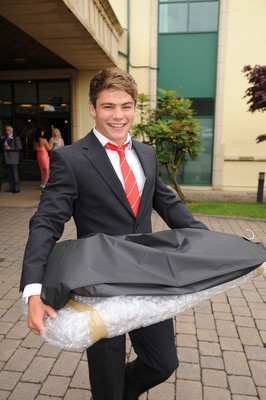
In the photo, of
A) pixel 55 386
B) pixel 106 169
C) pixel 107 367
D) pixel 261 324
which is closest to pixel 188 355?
pixel 261 324

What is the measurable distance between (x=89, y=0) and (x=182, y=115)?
335cm

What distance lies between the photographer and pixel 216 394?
2.53 m

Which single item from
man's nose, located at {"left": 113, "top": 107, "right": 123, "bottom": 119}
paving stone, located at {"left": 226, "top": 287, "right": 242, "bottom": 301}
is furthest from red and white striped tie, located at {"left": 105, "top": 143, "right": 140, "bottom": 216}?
paving stone, located at {"left": 226, "top": 287, "right": 242, "bottom": 301}

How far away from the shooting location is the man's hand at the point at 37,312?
1398 mm

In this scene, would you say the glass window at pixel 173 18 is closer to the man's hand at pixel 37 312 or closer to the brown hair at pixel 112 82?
the brown hair at pixel 112 82

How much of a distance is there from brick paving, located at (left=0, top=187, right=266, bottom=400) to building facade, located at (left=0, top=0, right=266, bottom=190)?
859 centimetres

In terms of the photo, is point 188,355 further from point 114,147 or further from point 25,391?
point 114,147

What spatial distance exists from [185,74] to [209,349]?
10.7 m

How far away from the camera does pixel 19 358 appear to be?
9.55 ft

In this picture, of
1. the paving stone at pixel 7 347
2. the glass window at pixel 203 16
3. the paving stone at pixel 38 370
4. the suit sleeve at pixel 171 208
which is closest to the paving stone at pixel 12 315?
the paving stone at pixel 7 347

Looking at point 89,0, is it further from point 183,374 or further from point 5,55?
point 183,374

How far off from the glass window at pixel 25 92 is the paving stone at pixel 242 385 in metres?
12.1

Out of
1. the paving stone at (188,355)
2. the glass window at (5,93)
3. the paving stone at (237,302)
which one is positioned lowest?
the paving stone at (237,302)

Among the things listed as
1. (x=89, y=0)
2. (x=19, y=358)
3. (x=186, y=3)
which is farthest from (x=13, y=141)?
(x=19, y=358)
